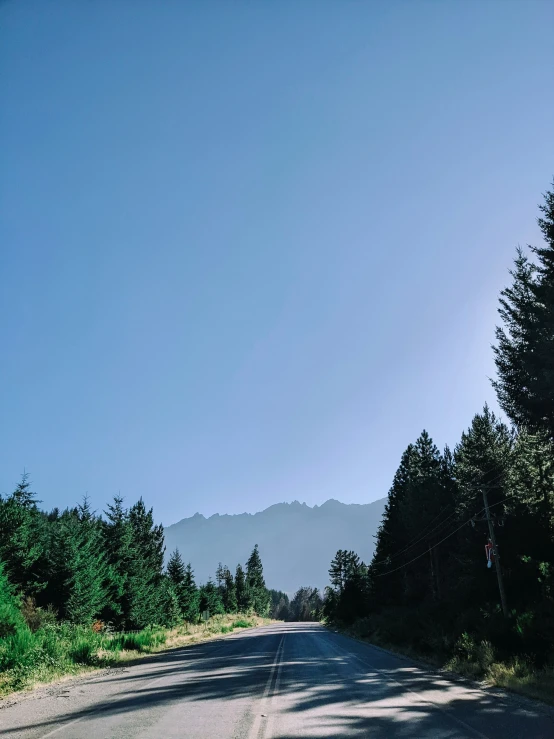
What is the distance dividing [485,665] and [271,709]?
975cm

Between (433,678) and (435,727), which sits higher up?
(435,727)

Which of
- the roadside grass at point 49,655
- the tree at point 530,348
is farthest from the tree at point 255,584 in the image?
the tree at point 530,348

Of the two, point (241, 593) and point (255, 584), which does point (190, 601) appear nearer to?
point (241, 593)

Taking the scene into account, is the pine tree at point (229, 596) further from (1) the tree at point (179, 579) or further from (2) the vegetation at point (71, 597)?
(2) the vegetation at point (71, 597)

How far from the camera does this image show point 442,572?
4500cm

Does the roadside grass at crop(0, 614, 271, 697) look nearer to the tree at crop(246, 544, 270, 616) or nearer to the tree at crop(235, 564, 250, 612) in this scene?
the tree at crop(235, 564, 250, 612)

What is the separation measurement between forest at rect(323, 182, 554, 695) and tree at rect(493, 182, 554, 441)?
0.05m

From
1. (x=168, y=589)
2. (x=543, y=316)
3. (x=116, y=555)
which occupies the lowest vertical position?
Result: (x=168, y=589)

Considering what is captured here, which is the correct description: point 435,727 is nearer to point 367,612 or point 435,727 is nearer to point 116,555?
point 116,555

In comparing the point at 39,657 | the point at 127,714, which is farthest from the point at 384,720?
the point at 39,657

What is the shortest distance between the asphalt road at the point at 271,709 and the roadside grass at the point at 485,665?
98 cm

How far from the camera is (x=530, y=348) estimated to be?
61.4ft

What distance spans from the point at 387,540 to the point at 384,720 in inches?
2092

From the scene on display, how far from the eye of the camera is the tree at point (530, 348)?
17.0 meters
